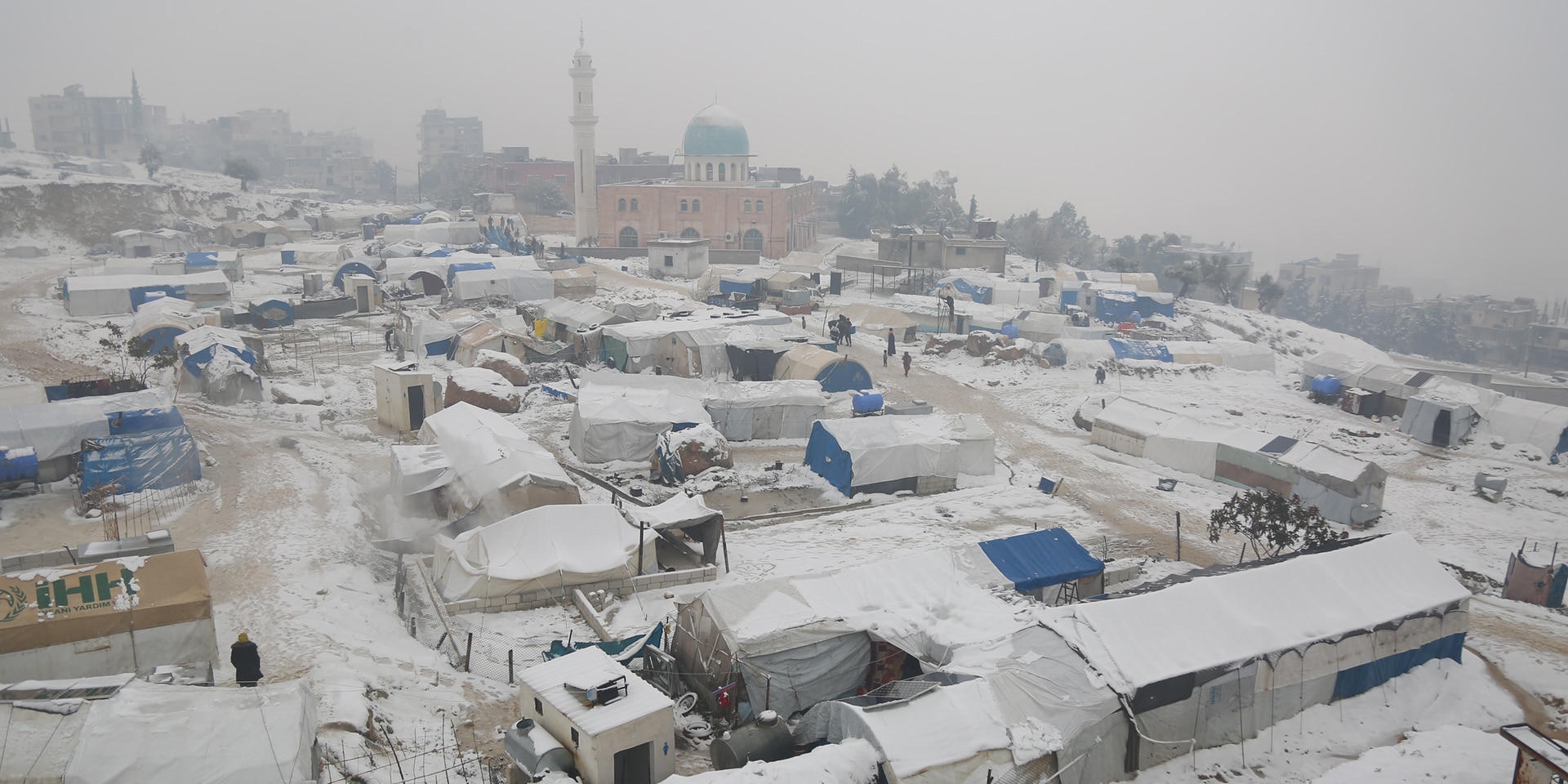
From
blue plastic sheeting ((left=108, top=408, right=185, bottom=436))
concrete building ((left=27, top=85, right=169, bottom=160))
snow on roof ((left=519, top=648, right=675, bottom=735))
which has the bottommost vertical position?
snow on roof ((left=519, top=648, right=675, bottom=735))

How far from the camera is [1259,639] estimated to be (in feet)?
36.4

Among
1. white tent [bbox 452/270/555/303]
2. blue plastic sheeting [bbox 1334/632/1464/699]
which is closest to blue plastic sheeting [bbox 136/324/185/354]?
white tent [bbox 452/270/555/303]

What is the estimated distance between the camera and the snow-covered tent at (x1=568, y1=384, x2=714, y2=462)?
20.1m

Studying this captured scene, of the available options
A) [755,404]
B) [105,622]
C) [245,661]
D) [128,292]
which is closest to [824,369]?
[755,404]

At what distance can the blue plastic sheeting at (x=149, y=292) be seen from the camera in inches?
1282

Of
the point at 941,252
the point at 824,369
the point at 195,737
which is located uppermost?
the point at 941,252

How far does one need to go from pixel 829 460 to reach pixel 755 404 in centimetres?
332

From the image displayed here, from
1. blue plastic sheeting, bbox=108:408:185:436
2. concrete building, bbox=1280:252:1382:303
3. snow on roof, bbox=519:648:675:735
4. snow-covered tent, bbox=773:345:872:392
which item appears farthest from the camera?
concrete building, bbox=1280:252:1382:303

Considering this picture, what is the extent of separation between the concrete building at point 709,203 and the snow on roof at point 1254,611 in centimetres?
5031

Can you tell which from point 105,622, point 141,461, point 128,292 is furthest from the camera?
point 128,292

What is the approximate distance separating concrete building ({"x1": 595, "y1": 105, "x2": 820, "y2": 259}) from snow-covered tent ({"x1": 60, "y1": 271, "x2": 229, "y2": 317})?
2862 cm

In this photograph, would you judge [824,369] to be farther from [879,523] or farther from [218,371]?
[218,371]

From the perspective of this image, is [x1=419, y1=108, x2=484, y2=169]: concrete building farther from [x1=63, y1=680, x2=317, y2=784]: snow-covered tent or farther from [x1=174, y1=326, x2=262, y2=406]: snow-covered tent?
[x1=63, y1=680, x2=317, y2=784]: snow-covered tent

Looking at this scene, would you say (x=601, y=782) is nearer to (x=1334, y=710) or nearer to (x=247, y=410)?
(x=1334, y=710)
